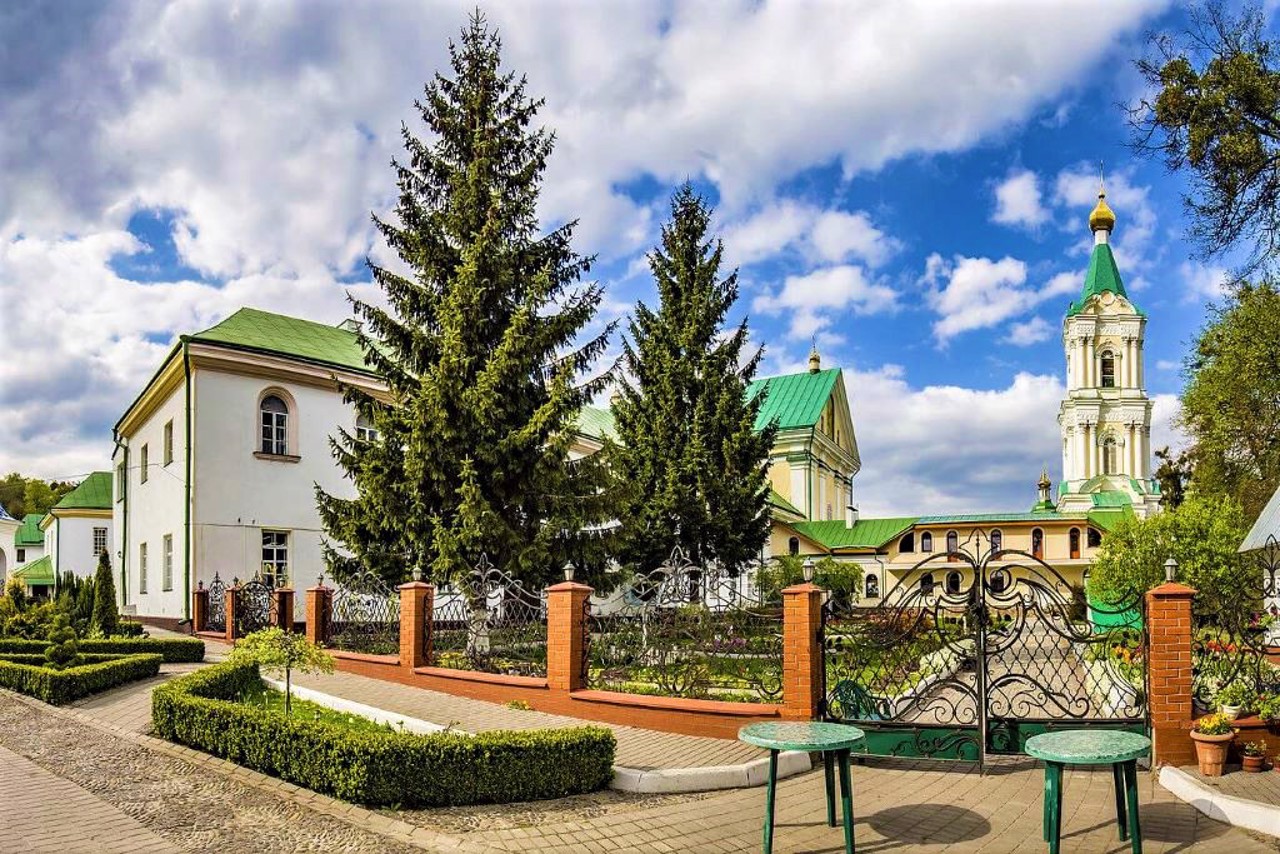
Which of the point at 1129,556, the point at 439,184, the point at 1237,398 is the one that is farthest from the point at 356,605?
the point at 1237,398

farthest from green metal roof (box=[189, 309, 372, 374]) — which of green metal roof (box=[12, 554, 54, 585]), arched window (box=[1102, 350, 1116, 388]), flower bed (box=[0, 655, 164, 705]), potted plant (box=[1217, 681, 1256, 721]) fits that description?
arched window (box=[1102, 350, 1116, 388])

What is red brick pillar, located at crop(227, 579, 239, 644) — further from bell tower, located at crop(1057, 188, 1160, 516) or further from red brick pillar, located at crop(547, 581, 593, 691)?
bell tower, located at crop(1057, 188, 1160, 516)

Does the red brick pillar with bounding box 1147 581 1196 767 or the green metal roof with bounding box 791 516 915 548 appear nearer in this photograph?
the red brick pillar with bounding box 1147 581 1196 767

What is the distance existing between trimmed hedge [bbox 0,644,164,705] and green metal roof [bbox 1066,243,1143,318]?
166ft

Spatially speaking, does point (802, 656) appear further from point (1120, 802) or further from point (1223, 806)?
point (1223, 806)

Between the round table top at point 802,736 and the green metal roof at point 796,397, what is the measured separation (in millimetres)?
39730

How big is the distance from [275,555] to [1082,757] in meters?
20.7

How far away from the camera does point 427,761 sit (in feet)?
23.2

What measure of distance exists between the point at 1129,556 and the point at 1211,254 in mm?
9350

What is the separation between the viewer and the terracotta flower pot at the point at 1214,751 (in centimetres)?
762

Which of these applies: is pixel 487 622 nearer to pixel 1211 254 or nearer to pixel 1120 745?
pixel 1120 745

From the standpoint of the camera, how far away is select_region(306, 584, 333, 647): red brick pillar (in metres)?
15.2

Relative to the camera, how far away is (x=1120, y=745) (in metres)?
5.70

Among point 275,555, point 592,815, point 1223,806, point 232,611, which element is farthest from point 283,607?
point 1223,806
